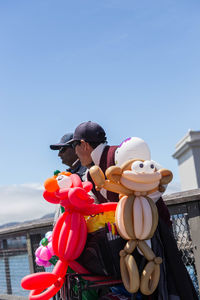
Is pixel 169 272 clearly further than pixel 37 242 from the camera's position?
No

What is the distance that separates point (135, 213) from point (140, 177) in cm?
20

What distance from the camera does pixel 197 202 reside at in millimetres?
3811

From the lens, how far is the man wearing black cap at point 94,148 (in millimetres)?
2912

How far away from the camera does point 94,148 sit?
304 centimetres

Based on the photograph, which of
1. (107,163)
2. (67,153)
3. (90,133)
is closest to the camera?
(107,163)

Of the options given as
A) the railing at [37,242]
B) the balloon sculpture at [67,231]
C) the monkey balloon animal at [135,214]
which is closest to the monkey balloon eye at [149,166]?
the monkey balloon animal at [135,214]

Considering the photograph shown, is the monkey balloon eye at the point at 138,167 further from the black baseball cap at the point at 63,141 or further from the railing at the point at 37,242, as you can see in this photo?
the black baseball cap at the point at 63,141

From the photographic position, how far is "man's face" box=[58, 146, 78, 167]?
4.23m

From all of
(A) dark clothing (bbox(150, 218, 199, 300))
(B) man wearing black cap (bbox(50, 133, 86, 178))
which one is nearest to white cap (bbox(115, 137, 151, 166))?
(A) dark clothing (bbox(150, 218, 199, 300))

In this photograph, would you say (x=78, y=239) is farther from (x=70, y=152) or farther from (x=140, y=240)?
(x=70, y=152)

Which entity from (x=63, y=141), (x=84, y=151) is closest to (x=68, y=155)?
(x=63, y=141)

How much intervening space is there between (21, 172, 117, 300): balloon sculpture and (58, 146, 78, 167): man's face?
4.87 ft

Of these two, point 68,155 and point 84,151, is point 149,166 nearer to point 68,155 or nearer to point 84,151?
point 84,151

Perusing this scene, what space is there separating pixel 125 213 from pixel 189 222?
1433mm
